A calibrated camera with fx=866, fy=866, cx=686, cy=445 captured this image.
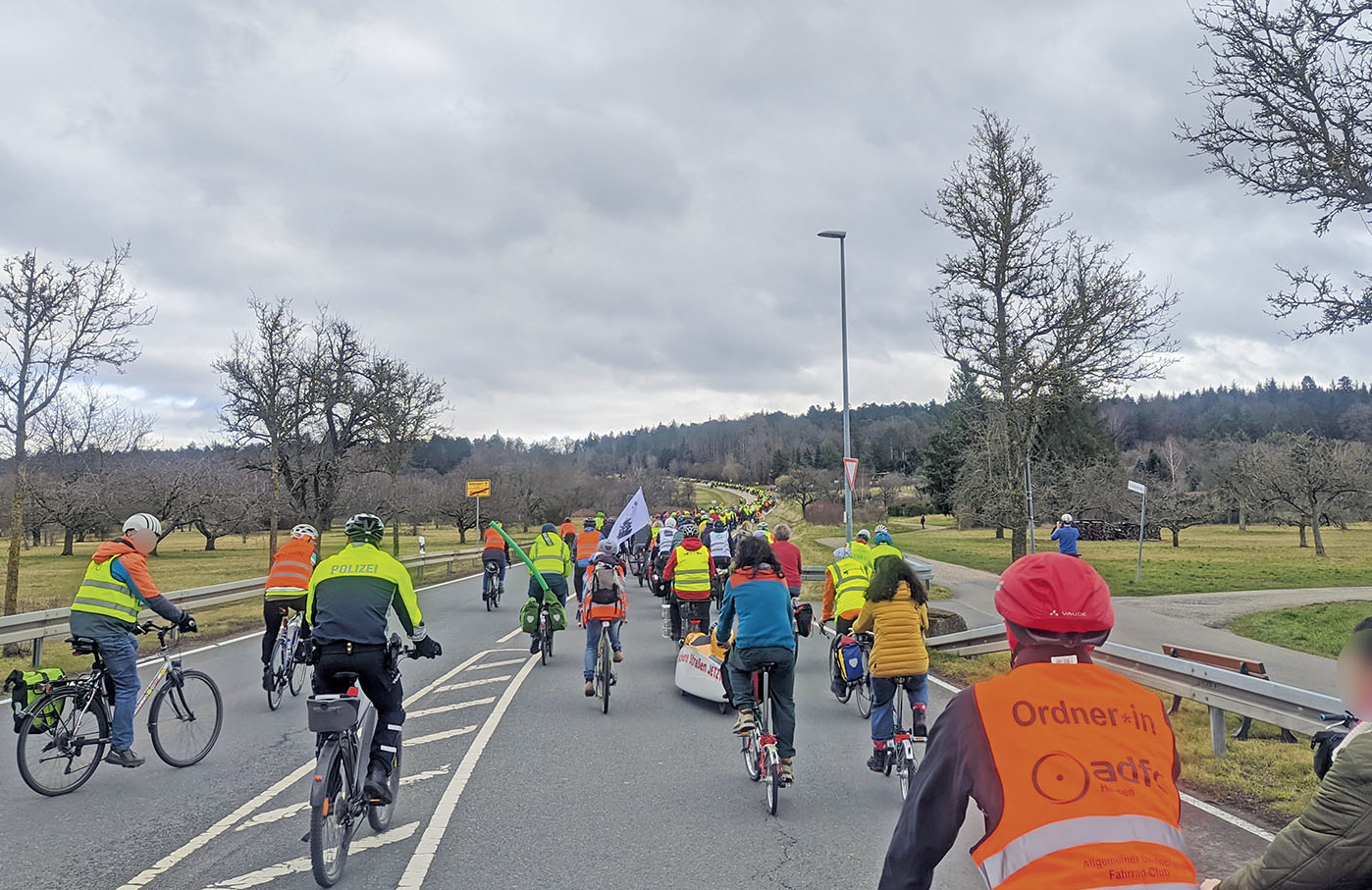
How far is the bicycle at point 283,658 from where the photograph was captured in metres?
9.75

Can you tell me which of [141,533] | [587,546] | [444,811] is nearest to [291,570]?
[141,533]

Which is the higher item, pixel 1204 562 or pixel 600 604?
pixel 600 604

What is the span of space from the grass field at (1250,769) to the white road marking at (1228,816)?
0.56 ft

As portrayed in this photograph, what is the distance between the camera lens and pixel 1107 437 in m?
64.6

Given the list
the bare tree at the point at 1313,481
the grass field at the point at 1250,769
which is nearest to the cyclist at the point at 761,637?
the grass field at the point at 1250,769

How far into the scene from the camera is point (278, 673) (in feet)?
32.1

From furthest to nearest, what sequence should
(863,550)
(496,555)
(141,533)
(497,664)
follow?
(496,555) < (497,664) < (863,550) < (141,533)

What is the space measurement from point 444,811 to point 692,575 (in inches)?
209

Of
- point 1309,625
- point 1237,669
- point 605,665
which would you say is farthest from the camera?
point 1309,625

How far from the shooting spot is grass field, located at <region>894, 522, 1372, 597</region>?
2494 cm

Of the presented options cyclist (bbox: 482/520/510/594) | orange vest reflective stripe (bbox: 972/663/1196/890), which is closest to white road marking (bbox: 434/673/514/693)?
cyclist (bbox: 482/520/510/594)

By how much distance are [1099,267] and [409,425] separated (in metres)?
24.4

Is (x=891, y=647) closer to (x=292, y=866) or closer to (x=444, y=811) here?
(x=444, y=811)

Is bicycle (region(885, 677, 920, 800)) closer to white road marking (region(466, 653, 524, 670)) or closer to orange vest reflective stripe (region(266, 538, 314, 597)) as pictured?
orange vest reflective stripe (region(266, 538, 314, 597))
